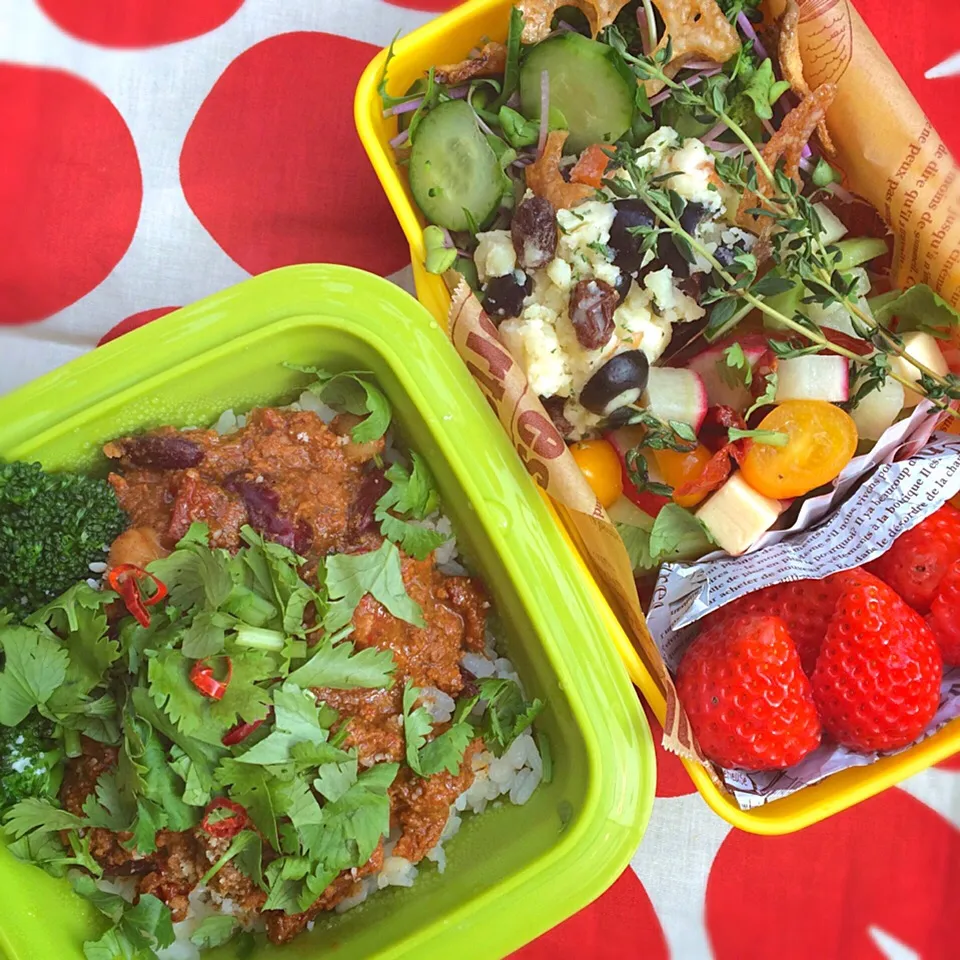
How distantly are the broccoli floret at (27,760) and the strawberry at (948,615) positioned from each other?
1352 mm

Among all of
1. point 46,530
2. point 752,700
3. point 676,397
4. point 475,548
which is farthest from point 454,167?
point 752,700

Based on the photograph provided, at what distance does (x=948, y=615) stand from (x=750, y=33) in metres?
1.01

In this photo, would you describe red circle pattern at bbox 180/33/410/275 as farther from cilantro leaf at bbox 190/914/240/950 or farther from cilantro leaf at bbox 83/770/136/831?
cilantro leaf at bbox 190/914/240/950

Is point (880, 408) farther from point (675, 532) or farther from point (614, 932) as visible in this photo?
point (614, 932)

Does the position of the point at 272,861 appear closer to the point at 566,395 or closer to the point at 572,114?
the point at 566,395

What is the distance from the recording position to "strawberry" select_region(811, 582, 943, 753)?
1.36m

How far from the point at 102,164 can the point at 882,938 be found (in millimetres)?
2031

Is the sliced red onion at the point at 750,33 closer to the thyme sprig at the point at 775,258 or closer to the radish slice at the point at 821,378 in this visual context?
the thyme sprig at the point at 775,258

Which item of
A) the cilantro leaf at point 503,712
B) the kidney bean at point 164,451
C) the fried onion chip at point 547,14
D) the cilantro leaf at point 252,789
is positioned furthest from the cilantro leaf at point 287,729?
the fried onion chip at point 547,14

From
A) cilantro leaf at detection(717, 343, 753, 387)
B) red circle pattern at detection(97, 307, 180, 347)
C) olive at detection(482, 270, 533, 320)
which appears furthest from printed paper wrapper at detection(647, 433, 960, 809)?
red circle pattern at detection(97, 307, 180, 347)

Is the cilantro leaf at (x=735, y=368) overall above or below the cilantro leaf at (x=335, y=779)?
above

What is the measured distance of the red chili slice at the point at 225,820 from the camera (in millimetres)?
1308

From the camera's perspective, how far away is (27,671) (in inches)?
50.6

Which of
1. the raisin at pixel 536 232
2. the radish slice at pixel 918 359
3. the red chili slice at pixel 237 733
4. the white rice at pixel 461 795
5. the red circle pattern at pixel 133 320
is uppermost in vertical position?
the raisin at pixel 536 232
